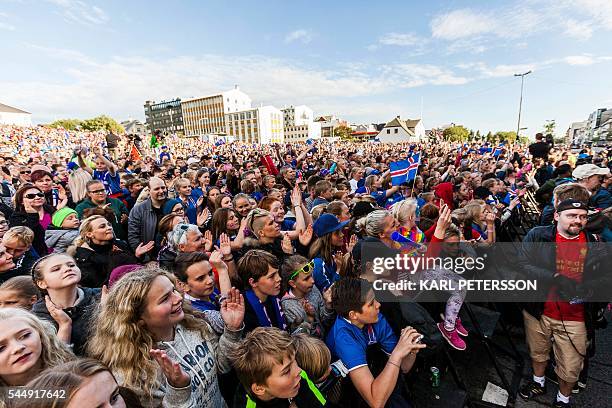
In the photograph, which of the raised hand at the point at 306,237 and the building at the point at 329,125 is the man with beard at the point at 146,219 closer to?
the raised hand at the point at 306,237

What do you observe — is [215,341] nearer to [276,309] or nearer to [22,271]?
[276,309]

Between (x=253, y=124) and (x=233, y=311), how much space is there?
326 feet

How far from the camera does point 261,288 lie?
249 cm

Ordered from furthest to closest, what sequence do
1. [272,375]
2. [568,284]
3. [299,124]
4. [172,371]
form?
1. [299,124]
2. [568,284]
3. [272,375]
4. [172,371]

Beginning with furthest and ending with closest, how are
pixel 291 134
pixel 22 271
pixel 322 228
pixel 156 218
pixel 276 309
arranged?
pixel 291 134
pixel 156 218
pixel 322 228
pixel 22 271
pixel 276 309

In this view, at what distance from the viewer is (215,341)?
6.96 feet

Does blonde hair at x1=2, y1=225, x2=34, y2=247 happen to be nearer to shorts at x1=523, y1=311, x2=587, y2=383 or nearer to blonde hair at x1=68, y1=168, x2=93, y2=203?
blonde hair at x1=68, y1=168, x2=93, y2=203

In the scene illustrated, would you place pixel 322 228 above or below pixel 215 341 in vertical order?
above

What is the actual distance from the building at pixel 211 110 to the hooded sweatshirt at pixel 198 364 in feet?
335

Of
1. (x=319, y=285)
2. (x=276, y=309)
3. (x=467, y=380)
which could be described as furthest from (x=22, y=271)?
(x=467, y=380)

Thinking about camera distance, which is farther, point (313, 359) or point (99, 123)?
point (99, 123)

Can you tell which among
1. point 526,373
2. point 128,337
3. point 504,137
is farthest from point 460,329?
point 504,137

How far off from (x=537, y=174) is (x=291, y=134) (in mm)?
102599

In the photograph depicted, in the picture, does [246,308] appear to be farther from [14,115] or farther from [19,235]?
[14,115]
